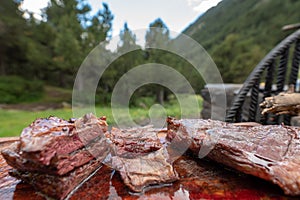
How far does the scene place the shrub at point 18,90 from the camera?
723cm

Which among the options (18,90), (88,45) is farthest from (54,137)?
(18,90)

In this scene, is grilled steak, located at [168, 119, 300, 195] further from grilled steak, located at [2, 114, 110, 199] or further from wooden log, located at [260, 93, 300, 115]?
grilled steak, located at [2, 114, 110, 199]

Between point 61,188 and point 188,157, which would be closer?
point 61,188

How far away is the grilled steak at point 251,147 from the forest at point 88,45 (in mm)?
3463

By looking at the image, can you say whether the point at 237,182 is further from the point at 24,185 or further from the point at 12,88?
the point at 12,88

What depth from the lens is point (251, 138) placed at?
2.40 ft

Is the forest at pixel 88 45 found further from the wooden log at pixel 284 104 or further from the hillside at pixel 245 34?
the wooden log at pixel 284 104

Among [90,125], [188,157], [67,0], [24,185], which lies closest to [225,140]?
[188,157]

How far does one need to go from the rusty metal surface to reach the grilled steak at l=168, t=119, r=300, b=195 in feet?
0.18

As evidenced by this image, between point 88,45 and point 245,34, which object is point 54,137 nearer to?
point 88,45

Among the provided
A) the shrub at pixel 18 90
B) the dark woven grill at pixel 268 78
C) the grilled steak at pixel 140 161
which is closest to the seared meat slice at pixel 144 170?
the grilled steak at pixel 140 161

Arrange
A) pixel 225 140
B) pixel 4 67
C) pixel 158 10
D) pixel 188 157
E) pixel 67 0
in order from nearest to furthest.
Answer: pixel 225 140 < pixel 188 157 < pixel 158 10 < pixel 67 0 < pixel 4 67

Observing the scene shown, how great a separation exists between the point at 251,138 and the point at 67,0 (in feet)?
26.9

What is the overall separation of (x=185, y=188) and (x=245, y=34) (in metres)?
10.4
